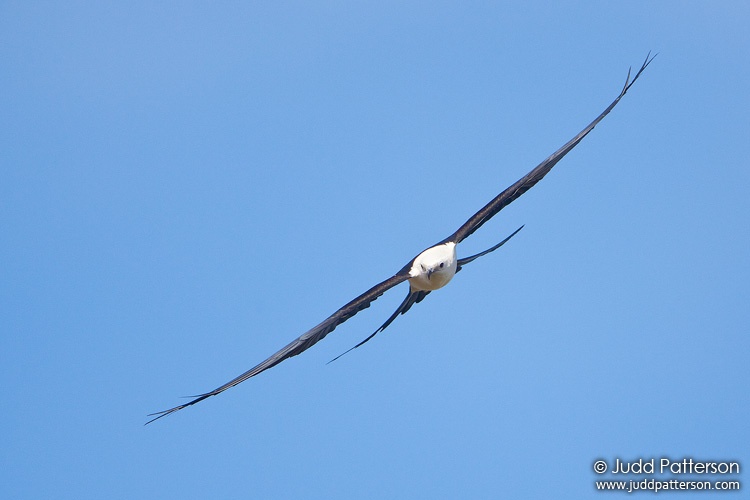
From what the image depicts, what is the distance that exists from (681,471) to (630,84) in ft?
20.3

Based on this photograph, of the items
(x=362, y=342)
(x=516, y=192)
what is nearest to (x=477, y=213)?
(x=516, y=192)

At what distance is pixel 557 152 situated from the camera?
54.5ft

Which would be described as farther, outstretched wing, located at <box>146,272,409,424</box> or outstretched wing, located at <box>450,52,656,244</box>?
outstretched wing, located at <box>450,52,656,244</box>

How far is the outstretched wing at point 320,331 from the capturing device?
46.4ft

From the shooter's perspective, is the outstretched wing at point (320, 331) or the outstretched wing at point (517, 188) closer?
the outstretched wing at point (320, 331)

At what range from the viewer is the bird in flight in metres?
15.0

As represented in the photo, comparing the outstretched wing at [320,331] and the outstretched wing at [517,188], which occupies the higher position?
the outstretched wing at [517,188]

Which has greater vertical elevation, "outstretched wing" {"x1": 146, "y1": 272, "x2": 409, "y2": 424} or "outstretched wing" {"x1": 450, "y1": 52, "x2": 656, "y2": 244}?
"outstretched wing" {"x1": 450, "y1": 52, "x2": 656, "y2": 244}

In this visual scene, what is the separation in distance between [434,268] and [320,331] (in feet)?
6.58

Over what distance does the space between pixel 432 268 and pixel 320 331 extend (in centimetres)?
198

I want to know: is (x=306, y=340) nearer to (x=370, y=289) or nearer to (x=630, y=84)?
(x=370, y=289)

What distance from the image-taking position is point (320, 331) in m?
15.1

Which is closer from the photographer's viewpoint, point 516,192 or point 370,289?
point 370,289

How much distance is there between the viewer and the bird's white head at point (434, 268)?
15.9m
